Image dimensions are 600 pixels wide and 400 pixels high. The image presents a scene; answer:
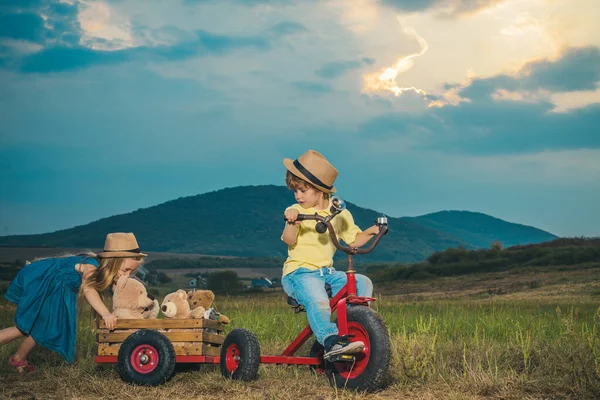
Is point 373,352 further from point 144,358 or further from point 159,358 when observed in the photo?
point 144,358

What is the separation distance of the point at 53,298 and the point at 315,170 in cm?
314

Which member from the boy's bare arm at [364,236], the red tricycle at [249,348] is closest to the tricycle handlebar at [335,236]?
the red tricycle at [249,348]

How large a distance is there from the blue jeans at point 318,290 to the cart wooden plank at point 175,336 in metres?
0.98

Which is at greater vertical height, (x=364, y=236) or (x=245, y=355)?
(x=364, y=236)

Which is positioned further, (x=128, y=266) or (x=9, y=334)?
(x=9, y=334)

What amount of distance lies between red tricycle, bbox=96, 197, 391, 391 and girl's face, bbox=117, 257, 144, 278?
1.89 ft

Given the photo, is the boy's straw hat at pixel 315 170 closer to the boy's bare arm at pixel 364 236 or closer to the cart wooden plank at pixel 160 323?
the boy's bare arm at pixel 364 236

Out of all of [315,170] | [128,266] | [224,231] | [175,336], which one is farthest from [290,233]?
[224,231]

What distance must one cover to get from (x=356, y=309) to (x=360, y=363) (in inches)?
17.6

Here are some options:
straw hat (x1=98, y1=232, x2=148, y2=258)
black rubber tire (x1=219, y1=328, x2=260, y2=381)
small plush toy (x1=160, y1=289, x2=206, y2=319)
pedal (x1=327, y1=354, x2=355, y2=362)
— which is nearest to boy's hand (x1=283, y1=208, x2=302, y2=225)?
pedal (x1=327, y1=354, x2=355, y2=362)

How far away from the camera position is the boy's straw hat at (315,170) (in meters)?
6.15

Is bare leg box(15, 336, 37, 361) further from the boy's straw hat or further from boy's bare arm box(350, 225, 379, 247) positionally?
boy's bare arm box(350, 225, 379, 247)

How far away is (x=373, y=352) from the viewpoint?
557 cm

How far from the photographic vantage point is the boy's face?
20.5 feet
